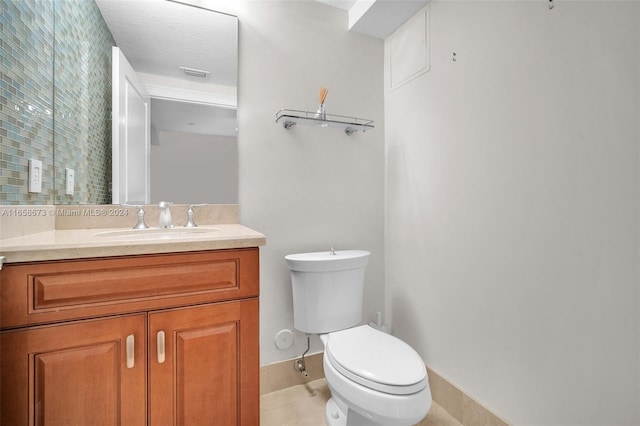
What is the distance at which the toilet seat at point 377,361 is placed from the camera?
42.2 inches

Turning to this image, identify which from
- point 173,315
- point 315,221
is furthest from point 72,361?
point 315,221

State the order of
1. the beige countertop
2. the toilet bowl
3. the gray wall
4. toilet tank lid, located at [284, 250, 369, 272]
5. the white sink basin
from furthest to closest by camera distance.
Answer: toilet tank lid, located at [284, 250, 369, 272] → the white sink basin → the toilet bowl → the gray wall → the beige countertop

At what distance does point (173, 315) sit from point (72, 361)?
281mm

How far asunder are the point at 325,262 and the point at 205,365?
70cm

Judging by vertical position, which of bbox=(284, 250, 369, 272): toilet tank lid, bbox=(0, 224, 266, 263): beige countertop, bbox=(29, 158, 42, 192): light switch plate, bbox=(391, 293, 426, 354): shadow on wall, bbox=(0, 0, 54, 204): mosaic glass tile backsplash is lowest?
bbox=(391, 293, 426, 354): shadow on wall

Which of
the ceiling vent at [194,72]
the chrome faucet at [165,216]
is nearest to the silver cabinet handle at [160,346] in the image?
the chrome faucet at [165,216]

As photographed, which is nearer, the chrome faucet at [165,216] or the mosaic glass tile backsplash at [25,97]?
the mosaic glass tile backsplash at [25,97]

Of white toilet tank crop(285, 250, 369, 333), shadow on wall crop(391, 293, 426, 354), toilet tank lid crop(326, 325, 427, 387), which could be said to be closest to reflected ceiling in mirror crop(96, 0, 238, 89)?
white toilet tank crop(285, 250, 369, 333)

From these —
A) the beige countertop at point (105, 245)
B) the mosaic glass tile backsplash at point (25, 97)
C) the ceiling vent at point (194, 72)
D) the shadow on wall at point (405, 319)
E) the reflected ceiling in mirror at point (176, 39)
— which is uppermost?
the reflected ceiling in mirror at point (176, 39)

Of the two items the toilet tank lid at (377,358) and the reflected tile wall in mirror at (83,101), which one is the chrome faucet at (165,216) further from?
the toilet tank lid at (377,358)

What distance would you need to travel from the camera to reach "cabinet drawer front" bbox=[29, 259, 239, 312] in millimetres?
875

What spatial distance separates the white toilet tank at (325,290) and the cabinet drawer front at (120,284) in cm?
47

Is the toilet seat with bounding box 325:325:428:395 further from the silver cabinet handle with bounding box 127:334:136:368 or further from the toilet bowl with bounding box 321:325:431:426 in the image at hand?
the silver cabinet handle with bounding box 127:334:136:368

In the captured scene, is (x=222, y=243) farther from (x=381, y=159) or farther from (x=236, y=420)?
(x=381, y=159)
